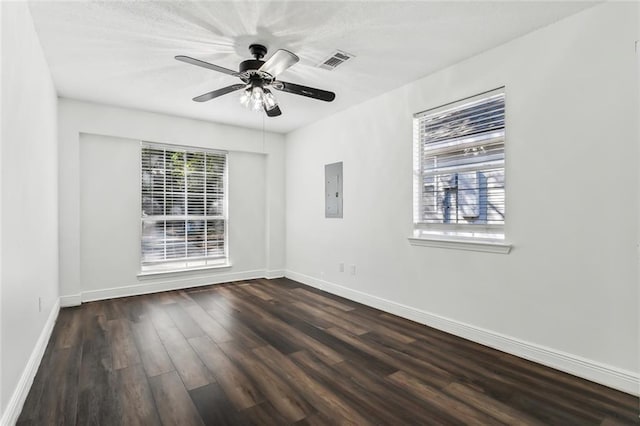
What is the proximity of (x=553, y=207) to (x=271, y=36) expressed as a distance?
8.18ft

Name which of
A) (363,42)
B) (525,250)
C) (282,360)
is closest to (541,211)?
(525,250)

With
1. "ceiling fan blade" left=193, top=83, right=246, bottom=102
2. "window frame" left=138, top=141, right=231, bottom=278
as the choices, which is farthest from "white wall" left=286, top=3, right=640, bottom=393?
"window frame" left=138, top=141, right=231, bottom=278

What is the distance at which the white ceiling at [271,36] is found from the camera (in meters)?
2.23

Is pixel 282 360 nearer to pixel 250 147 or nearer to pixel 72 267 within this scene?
pixel 72 267

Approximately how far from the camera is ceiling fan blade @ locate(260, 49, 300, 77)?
7.37 feet

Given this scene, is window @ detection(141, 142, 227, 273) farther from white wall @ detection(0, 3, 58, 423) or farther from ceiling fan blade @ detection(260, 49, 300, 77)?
ceiling fan blade @ detection(260, 49, 300, 77)

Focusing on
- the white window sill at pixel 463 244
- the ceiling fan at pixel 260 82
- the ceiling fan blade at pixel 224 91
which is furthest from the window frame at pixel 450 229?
the ceiling fan blade at pixel 224 91

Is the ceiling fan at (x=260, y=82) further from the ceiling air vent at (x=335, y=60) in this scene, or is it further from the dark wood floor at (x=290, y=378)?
the dark wood floor at (x=290, y=378)

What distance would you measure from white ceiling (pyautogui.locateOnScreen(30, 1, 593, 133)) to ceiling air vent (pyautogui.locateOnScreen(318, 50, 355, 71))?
0.22 feet

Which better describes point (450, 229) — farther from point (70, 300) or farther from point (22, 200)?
point (70, 300)

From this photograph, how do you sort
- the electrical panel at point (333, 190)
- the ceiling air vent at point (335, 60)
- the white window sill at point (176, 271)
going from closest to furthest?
the ceiling air vent at point (335, 60)
the electrical panel at point (333, 190)
the white window sill at point (176, 271)

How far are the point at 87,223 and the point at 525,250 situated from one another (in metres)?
4.91

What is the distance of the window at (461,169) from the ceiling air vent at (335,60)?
1017mm

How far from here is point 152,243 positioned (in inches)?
188
